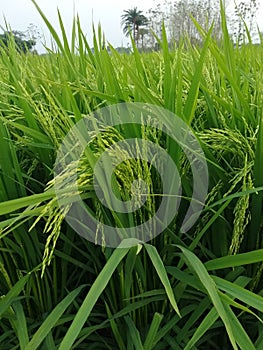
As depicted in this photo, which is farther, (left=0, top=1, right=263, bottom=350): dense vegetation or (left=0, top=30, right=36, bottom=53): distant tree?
(left=0, top=30, right=36, bottom=53): distant tree

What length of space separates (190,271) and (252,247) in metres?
0.12

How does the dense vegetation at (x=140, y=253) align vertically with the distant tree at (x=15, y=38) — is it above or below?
below

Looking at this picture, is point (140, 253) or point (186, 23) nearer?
point (140, 253)

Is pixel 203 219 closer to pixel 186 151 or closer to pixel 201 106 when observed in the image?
pixel 186 151

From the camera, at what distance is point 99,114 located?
2.19 ft

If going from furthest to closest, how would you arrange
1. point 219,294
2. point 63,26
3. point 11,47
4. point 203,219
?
1. point 11,47
2. point 63,26
3. point 203,219
4. point 219,294

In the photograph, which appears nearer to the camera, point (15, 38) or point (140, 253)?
point (140, 253)

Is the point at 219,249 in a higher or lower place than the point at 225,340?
higher

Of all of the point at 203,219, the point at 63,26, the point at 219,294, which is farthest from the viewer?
the point at 63,26

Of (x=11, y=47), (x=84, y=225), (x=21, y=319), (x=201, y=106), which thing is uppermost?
(x=11, y=47)

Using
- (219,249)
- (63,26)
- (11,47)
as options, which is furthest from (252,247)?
(11,47)

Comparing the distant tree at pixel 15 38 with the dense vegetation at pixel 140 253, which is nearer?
the dense vegetation at pixel 140 253

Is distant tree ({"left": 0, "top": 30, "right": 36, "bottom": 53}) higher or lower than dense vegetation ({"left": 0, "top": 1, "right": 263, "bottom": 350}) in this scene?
higher

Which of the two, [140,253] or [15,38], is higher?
[15,38]
